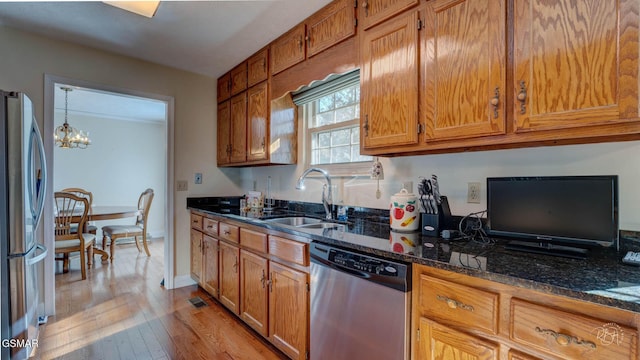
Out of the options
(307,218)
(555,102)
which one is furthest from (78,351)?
(555,102)

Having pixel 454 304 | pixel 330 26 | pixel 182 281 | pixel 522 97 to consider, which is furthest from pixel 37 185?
Answer: pixel 522 97

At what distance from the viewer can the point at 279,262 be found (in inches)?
73.7

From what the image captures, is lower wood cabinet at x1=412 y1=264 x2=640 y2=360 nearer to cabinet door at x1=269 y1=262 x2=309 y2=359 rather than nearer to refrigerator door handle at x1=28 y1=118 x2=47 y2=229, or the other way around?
cabinet door at x1=269 y1=262 x2=309 y2=359

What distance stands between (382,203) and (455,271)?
1.03 m

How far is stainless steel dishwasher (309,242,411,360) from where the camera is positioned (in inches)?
46.7

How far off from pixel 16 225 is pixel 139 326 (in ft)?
3.66

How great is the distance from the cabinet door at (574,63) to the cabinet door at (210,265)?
2461mm

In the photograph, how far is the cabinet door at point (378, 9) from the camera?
1.57 metres

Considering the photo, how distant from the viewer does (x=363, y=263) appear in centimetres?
132

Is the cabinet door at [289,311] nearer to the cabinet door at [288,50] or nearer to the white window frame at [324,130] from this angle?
the white window frame at [324,130]

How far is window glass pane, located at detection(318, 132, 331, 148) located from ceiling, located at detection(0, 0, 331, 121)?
2.88 ft

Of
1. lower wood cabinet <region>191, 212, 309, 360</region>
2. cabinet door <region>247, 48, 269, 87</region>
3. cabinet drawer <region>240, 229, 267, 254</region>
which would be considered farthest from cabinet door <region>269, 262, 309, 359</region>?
cabinet door <region>247, 48, 269, 87</region>

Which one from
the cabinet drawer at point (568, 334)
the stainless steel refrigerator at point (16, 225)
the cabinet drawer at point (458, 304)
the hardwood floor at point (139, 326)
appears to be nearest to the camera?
the cabinet drawer at point (568, 334)

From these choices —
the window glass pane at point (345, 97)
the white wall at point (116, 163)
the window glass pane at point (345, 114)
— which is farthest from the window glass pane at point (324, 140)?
the white wall at point (116, 163)
